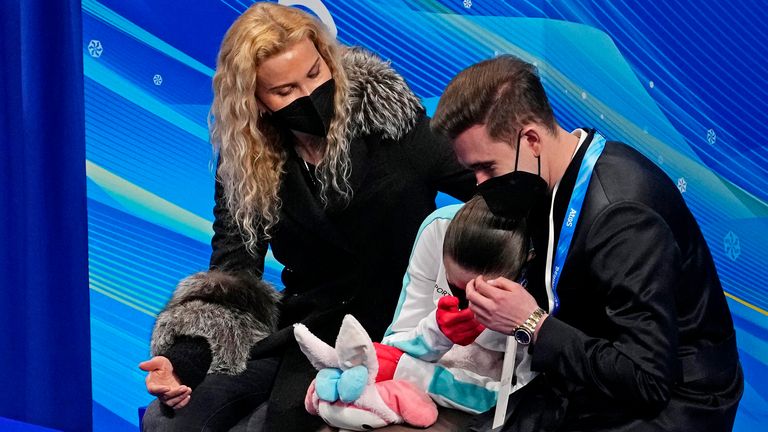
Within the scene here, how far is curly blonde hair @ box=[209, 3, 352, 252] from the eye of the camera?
237 centimetres

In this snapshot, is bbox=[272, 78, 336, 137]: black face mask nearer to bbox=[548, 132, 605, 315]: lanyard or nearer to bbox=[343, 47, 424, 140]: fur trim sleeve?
bbox=[343, 47, 424, 140]: fur trim sleeve

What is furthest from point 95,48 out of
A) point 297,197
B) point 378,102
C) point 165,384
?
point 165,384

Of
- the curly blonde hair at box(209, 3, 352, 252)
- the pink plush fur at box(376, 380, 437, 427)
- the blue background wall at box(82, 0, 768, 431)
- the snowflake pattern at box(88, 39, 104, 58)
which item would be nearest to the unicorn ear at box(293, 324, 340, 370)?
the pink plush fur at box(376, 380, 437, 427)

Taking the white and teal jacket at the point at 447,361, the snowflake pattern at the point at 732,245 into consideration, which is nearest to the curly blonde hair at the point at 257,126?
the white and teal jacket at the point at 447,361

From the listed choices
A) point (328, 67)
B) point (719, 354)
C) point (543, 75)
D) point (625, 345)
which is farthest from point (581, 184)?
point (543, 75)

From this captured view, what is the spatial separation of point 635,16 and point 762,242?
81cm

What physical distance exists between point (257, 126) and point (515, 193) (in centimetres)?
89

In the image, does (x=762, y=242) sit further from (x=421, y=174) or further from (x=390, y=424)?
(x=390, y=424)

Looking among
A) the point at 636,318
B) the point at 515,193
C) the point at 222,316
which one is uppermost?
the point at 515,193

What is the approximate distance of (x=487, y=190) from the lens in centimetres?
189

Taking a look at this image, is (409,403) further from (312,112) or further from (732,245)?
(732,245)

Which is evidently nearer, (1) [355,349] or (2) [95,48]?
(1) [355,349]

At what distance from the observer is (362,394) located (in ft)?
6.70

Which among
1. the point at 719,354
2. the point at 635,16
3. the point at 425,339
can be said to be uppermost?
the point at 635,16
